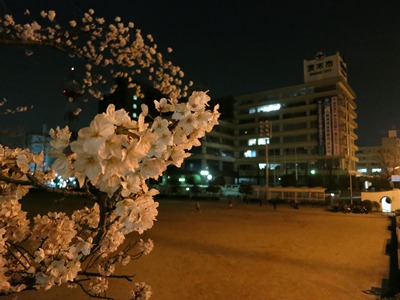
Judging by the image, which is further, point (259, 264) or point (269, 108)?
point (269, 108)

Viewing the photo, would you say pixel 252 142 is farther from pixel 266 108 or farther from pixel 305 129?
pixel 305 129

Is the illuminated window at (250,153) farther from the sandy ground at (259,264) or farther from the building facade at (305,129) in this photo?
the sandy ground at (259,264)

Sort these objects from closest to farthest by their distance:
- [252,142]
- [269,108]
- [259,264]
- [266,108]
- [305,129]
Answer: [259,264], [305,129], [269,108], [266,108], [252,142]

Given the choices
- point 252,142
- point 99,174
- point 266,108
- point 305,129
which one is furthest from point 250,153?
point 99,174

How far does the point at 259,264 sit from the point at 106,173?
8.42 m

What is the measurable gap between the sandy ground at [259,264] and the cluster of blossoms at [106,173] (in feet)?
6.03

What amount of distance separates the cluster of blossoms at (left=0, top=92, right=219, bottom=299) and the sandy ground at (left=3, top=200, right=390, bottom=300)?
6.03 ft

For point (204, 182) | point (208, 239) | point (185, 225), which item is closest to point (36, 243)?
point (208, 239)

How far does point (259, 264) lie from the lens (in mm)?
8688

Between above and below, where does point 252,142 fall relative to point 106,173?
above

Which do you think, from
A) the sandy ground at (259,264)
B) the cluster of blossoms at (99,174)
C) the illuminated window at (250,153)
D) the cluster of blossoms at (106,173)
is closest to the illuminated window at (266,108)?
the illuminated window at (250,153)

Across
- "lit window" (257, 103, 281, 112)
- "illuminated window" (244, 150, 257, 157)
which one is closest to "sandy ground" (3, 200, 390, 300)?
"illuminated window" (244, 150, 257, 157)

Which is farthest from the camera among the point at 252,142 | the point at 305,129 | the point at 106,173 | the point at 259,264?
the point at 252,142

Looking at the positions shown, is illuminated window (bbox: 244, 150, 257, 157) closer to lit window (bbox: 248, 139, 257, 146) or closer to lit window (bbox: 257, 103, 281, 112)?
lit window (bbox: 248, 139, 257, 146)
